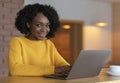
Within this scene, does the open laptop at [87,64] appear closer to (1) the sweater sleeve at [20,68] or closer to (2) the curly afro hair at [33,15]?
(1) the sweater sleeve at [20,68]

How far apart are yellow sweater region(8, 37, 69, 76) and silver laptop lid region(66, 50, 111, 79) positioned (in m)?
0.20

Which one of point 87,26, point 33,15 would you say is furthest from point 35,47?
point 87,26

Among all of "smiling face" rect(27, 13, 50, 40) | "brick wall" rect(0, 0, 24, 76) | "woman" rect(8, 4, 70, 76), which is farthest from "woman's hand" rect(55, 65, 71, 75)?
"brick wall" rect(0, 0, 24, 76)

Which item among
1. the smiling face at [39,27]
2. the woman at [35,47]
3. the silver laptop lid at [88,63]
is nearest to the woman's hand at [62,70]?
the woman at [35,47]

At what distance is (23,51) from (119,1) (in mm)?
5783

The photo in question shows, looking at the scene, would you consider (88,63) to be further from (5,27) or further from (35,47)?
(5,27)

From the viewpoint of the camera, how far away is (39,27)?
1.96 m

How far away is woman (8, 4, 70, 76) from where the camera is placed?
1.79 meters

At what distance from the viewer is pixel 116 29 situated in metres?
7.74

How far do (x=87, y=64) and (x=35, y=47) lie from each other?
43cm

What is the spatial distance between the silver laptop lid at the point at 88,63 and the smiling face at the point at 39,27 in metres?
0.40

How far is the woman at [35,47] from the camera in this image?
1793mm

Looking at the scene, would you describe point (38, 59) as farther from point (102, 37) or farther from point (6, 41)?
point (102, 37)

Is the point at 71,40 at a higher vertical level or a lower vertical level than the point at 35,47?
lower
